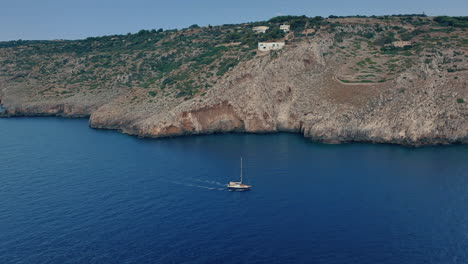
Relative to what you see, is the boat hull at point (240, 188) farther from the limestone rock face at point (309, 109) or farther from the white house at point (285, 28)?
the white house at point (285, 28)

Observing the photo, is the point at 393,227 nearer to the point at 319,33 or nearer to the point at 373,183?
the point at 373,183

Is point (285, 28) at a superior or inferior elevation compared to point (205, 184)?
superior

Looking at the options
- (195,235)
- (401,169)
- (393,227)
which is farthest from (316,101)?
(195,235)

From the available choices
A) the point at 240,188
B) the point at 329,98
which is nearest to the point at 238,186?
the point at 240,188

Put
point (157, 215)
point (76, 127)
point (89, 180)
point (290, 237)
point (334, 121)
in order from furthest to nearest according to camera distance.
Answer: point (76, 127), point (334, 121), point (89, 180), point (157, 215), point (290, 237)

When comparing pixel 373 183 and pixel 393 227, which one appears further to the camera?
pixel 373 183

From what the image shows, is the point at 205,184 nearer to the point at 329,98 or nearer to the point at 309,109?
the point at 309,109

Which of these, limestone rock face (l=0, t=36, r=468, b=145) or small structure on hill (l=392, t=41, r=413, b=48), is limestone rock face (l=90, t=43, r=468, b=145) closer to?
limestone rock face (l=0, t=36, r=468, b=145)
